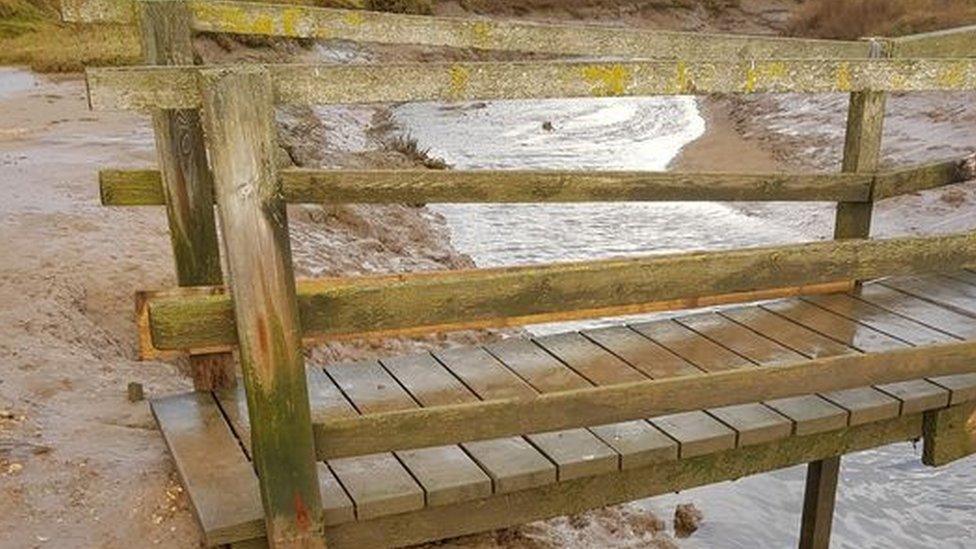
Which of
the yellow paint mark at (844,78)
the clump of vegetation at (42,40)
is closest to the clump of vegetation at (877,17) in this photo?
the clump of vegetation at (42,40)

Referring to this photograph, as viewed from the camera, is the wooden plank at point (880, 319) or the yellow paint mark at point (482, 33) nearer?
the yellow paint mark at point (482, 33)

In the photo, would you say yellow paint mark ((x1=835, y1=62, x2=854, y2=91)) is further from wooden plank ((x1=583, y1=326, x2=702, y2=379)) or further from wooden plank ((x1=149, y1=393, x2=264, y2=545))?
wooden plank ((x1=149, y1=393, x2=264, y2=545))

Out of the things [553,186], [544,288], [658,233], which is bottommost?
[658,233]

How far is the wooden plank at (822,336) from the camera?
390 cm

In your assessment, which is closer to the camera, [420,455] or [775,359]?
[420,455]

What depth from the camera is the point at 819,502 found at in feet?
15.9

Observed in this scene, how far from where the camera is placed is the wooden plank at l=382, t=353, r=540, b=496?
334cm

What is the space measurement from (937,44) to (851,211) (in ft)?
3.08

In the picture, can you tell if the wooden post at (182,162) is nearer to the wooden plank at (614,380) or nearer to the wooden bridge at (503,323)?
the wooden bridge at (503,323)

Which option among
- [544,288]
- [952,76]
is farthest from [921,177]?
[544,288]

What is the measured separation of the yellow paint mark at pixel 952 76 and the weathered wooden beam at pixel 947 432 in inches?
55.2

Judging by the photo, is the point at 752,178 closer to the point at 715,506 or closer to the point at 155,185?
the point at 715,506

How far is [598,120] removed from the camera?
20.5 meters

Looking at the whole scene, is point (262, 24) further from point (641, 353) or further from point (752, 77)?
point (641, 353)
